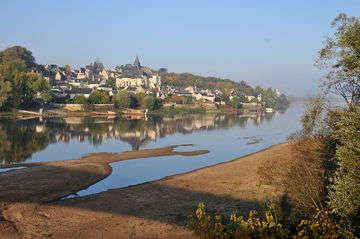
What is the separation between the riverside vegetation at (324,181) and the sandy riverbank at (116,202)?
8.67 ft

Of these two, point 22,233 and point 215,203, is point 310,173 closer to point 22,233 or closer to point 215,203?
point 215,203

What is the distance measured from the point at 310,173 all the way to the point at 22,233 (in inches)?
448

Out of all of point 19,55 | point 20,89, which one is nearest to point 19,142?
point 20,89

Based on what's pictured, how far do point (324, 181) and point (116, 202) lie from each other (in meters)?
10.9

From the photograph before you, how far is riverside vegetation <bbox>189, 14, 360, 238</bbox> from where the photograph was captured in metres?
12.9

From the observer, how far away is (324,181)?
56.8 feet

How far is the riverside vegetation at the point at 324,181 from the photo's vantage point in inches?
506

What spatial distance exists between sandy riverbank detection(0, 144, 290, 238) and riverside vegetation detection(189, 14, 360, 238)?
2643 millimetres

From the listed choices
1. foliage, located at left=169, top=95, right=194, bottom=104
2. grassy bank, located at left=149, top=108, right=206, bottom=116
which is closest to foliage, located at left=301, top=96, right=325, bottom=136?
grassy bank, located at left=149, top=108, right=206, bottom=116

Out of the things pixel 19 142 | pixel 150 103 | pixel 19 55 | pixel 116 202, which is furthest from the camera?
pixel 19 55

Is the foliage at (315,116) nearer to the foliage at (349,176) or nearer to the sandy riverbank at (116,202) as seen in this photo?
the sandy riverbank at (116,202)

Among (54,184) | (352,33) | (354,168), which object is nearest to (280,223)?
(354,168)

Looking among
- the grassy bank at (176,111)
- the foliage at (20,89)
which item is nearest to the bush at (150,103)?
the grassy bank at (176,111)

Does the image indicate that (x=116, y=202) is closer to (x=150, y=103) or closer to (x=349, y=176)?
(x=349, y=176)
